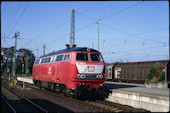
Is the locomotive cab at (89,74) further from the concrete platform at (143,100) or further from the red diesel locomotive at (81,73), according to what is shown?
the concrete platform at (143,100)

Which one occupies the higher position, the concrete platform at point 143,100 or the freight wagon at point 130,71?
the freight wagon at point 130,71

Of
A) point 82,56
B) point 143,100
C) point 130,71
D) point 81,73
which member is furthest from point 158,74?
point 81,73

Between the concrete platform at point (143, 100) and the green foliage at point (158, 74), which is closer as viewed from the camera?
the concrete platform at point (143, 100)

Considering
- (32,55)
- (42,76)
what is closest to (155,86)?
(42,76)

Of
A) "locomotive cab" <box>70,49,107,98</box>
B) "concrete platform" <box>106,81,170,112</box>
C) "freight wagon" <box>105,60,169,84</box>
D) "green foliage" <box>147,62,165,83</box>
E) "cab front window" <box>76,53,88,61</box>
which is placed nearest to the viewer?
"concrete platform" <box>106,81,170,112</box>

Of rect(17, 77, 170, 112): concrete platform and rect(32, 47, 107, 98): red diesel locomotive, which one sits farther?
rect(32, 47, 107, 98): red diesel locomotive

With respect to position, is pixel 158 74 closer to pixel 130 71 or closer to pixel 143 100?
pixel 130 71

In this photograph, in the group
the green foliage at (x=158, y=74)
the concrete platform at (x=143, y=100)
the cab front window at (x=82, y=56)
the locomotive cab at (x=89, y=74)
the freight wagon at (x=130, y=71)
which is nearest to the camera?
the concrete platform at (x=143, y=100)

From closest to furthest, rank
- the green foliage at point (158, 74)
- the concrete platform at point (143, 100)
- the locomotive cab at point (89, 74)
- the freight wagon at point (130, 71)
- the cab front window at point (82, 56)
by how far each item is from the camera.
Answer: the concrete platform at point (143, 100)
the locomotive cab at point (89, 74)
the cab front window at point (82, 56)
the green foliage at point (158, 74)
the freight wagon at point (130, 71)

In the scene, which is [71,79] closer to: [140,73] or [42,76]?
[42,76]

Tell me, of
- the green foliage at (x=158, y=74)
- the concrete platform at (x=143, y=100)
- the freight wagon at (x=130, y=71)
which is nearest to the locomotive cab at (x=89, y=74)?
the concrete platform at (x=143, y=100)

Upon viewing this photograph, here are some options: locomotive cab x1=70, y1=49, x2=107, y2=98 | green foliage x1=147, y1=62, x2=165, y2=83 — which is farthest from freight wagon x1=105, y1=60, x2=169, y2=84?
locomotive cab x1=70, y1=49, x2=107, y2=98

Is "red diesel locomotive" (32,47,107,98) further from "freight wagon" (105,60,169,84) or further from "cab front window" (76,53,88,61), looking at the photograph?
"freight wagon" (105,60,169,84)

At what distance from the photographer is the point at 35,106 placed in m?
12.6
